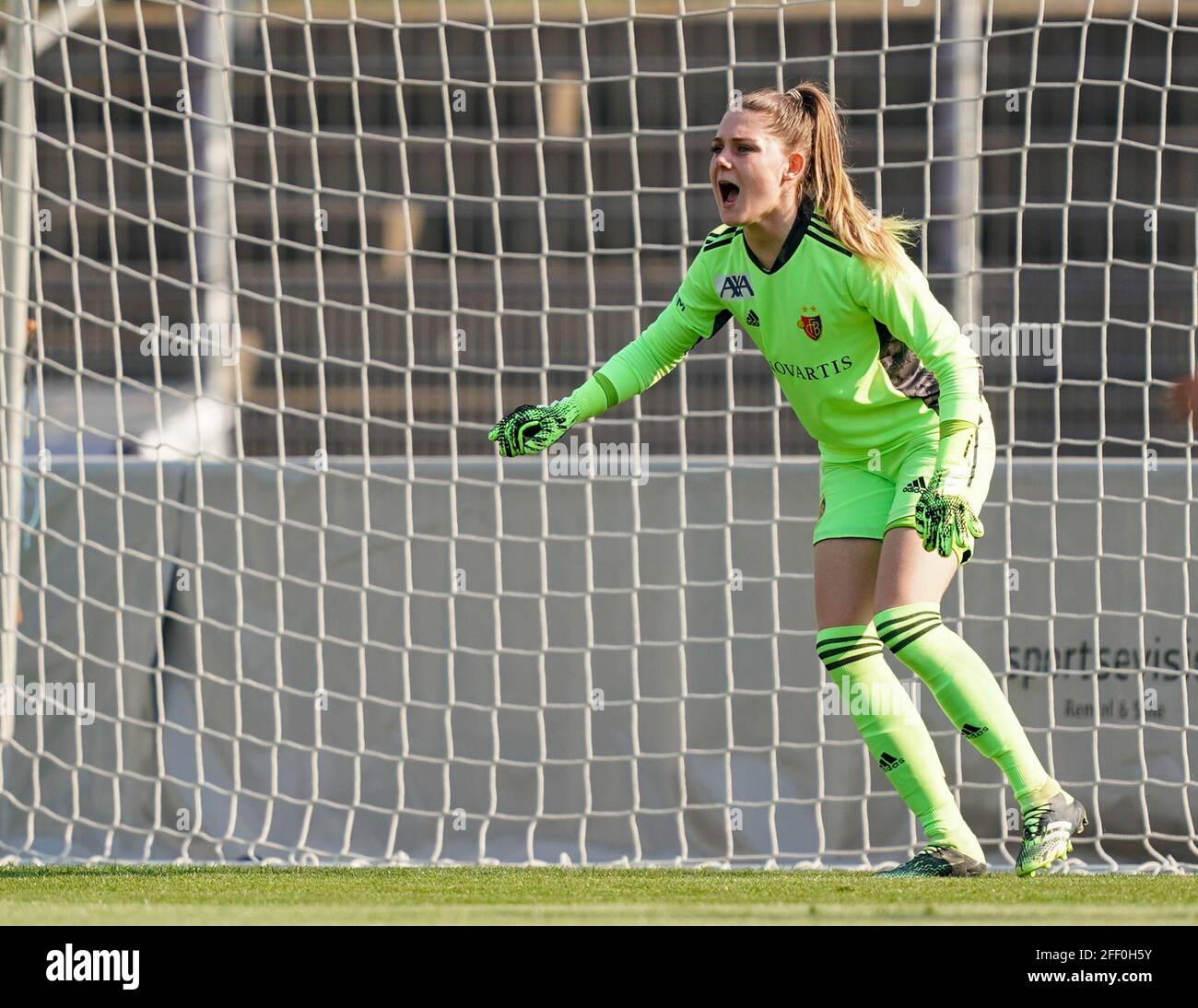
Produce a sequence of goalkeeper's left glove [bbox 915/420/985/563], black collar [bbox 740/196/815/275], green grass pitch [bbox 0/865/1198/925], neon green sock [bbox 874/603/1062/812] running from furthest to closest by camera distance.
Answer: black collar [bbox 740/196/815/275]
neon green sock [bbox 874/603/1062/812]
goalkeeper's left glove [bbox 915/420/985/563]
green grass pitch [bbox 0/865/1198/925]

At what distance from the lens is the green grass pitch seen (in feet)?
9.51

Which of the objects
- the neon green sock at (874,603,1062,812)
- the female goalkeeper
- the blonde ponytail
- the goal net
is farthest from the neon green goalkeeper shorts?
the goal net

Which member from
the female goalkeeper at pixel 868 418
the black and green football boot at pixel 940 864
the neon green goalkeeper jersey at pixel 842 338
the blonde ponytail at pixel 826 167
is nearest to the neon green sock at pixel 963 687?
the female goalkeeper at pixel 868 418

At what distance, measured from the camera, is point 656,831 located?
4.88m

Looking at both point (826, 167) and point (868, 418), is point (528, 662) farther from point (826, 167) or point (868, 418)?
point (826, 167)

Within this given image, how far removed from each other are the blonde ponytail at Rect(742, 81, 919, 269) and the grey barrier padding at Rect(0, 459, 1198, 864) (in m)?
1.46

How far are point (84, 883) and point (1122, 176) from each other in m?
9.55

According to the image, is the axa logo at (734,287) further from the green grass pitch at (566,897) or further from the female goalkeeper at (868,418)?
the green grass pitch at (566,897)

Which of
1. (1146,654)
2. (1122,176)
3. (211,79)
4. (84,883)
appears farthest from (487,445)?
(1122,176)

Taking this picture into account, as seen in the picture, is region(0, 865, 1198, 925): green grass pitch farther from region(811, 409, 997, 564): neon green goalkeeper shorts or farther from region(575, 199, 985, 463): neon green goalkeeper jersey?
region(575, 199, 985, 463): neon green goalkeeper jersey

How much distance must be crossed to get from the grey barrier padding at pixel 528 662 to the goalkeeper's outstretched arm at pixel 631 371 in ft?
3.98

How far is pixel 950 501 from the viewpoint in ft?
10.6

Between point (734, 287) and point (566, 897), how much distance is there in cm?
132

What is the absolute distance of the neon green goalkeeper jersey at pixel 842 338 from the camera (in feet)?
11.0
